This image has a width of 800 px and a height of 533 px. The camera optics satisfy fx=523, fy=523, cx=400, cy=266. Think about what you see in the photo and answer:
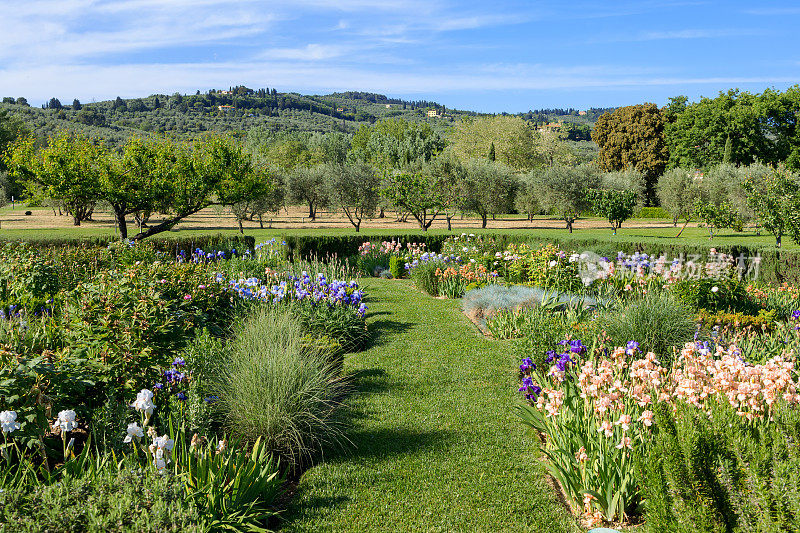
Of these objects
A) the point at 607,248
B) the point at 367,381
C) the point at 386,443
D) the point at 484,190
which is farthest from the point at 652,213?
the point at 386,443

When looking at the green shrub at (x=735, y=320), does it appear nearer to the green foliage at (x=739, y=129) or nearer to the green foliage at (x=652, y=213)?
the green foliage at (x=739, y=129)

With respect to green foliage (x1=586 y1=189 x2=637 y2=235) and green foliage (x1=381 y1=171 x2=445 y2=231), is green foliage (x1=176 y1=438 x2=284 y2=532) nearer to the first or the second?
green foliage (x1=381 y1=171 x2=445 y2=231)

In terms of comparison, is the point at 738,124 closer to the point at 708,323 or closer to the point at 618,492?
the point at 708,323

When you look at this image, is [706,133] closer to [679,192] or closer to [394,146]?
[679,192]

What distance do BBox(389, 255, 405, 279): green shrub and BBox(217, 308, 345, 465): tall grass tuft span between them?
30.0 feet

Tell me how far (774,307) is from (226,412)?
8255mm

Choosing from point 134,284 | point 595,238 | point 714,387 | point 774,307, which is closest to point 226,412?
point 134,284

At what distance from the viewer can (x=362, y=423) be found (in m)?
5.00

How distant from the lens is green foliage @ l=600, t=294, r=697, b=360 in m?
6.08

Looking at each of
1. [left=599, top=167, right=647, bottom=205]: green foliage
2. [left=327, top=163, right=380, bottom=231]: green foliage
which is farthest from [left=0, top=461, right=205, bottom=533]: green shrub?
[left=599, top=167, right=647, bottom=205]: green foliage

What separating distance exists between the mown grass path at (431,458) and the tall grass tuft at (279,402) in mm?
234

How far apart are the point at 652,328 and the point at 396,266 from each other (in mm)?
8452

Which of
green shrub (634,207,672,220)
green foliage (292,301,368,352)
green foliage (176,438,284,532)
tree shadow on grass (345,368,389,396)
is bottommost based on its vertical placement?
tree shadow on grass (345,368,389,396)

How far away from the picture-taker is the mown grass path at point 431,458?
11.7 ft
